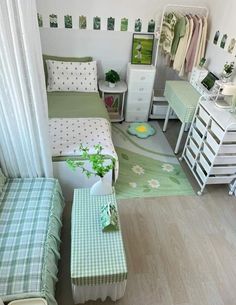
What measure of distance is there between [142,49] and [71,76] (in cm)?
103

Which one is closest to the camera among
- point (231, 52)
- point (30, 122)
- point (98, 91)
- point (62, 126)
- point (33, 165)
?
point (30, 122)

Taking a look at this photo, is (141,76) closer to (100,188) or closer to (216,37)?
(216,37)

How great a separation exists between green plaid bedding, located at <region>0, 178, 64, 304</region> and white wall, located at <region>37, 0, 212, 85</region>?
80.5 inches

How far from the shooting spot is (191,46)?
308 centimetres

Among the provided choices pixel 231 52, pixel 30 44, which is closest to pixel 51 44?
pixel 30 44

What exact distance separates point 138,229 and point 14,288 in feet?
3.68

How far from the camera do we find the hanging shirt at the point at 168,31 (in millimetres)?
2984

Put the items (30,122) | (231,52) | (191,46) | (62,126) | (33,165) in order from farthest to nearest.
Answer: (191,46)
(231,52)
(62,126)
(33,165)
(30,122)

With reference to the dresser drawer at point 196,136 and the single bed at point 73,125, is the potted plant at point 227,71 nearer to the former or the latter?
the dresser drawer at point 196,136

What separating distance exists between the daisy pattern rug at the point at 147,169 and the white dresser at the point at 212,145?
23 centimetres

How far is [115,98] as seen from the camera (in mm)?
3525

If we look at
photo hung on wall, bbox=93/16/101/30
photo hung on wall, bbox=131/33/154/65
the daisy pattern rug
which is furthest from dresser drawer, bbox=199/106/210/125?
photo hung on wall, bbox=93/16/101/30

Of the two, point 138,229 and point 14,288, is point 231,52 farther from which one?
point 14,288

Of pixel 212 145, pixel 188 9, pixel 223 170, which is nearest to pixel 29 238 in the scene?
pixel 212 145
